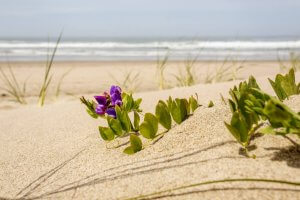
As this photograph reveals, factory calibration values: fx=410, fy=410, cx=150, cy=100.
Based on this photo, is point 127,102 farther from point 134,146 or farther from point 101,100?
point 134,146

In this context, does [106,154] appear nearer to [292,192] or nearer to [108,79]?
[292,192]

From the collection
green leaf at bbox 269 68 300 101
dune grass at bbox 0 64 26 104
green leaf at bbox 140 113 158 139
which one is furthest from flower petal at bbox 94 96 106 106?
dune grass at bbox 0 64 26 104

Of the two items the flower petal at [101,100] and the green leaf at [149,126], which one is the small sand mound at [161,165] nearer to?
the green leaf at [149,126]

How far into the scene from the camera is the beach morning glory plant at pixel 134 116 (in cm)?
121

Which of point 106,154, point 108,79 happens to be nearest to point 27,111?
point 106,154

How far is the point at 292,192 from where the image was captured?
2.60 feet

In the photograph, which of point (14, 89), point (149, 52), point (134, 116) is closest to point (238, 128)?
point (134, 116)

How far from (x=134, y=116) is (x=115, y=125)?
0.07m

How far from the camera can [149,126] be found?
1.21 meters

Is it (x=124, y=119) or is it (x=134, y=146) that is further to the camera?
(x=124, y=119)

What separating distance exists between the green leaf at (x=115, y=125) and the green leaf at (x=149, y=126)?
0.13 meters

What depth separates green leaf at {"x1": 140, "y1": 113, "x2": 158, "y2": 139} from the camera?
47.6 inches

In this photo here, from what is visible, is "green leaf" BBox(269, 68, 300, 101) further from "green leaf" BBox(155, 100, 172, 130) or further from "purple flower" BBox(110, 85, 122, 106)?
"purple flower" BBox(110, 85, 122, 106)

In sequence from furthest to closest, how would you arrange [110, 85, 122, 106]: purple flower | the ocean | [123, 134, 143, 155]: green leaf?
the ocean
[110, 85, 122, 106]: purple flower
[123, 134, 143, 155]: green leaf
